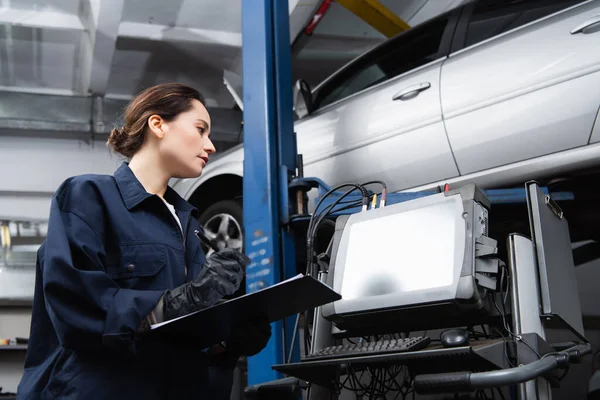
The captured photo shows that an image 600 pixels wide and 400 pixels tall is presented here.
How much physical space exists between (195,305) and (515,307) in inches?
29.1

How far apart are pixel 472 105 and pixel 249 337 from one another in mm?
1621

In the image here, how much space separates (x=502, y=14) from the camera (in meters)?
2.80

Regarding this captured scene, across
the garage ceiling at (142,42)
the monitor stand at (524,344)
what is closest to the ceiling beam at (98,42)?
the garage ceiling at (142,42)

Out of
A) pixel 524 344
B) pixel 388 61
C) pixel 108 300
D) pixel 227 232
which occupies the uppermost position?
pixel 388 61

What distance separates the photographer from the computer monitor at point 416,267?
1.51 metres

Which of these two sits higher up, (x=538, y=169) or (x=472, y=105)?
(x=472, y=105)

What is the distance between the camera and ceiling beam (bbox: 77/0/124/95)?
4207 millimetres

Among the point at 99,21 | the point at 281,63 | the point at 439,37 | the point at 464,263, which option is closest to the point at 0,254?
the point at 99,21

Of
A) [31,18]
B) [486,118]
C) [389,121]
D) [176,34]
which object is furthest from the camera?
[176,34]

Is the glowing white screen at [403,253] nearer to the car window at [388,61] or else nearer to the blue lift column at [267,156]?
the blue lift column at [267,156]

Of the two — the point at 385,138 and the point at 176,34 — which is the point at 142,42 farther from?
the point at 385,138

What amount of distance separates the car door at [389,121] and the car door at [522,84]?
0.10 m

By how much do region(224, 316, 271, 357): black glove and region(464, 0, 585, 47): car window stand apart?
6.13 ft

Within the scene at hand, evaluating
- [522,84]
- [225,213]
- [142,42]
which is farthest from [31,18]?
[522,84]
